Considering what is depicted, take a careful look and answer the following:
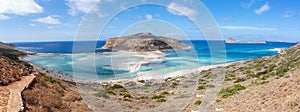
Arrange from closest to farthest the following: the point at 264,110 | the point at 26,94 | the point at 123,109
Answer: the point at 264,110 → the point at 26,94 → the point at 123,109

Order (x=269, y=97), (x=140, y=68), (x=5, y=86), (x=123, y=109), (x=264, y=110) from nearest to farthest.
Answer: (x=264, y=110), (x=269, y=97), (x=5, y=86), (x=123, y=109), (x=140, y=68)

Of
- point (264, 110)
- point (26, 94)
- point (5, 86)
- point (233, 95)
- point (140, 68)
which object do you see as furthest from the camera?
point (140, 68)

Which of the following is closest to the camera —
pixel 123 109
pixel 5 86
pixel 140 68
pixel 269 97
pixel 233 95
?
pixel 269 97

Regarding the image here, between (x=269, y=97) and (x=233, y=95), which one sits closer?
(x=269, y=97)

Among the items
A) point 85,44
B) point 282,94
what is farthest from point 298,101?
point 85,44

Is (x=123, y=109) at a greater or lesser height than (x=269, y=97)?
lesser

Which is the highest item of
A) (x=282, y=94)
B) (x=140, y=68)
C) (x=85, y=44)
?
(x=85, y=44)

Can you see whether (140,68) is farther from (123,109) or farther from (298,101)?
(298,101)

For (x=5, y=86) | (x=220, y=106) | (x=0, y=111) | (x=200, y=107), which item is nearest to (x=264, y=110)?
(x=220, y=106)

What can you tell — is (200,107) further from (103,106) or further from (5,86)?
(5,86)
